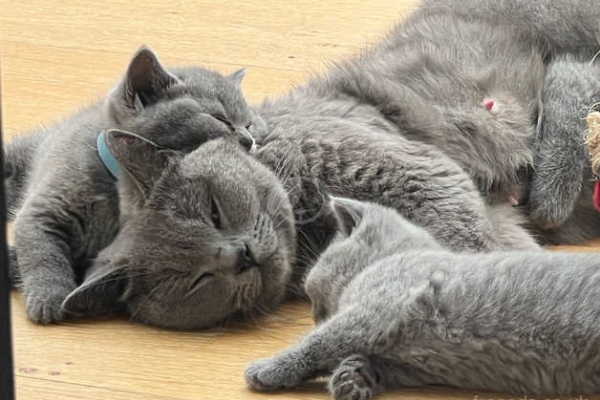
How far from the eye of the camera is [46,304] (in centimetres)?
205

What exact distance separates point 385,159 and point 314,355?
1.83 feet

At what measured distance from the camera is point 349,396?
1705mm

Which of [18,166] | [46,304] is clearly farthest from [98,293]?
[18,166]

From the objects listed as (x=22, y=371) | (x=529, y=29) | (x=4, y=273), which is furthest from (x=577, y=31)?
(x=4, y=273)

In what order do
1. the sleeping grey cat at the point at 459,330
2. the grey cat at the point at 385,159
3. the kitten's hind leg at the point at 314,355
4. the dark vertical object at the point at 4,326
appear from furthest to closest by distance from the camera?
1. the grey cat at the point at 385,159
2. the kitten's hind leg at the point at 314,355
3. the sleeping grey cat at the point at 459,330
4. the dark vertical object at the point at 4,326

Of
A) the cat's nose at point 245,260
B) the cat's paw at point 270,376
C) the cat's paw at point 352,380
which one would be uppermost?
the cat's nose at point 245,260

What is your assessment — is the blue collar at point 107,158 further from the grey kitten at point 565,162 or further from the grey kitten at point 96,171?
the grey kitten at point 565,162

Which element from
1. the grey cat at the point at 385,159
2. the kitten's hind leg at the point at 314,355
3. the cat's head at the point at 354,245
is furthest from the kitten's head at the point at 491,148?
the kitten's hind leg at the point at 314,355

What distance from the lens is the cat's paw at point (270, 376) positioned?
5.77ft

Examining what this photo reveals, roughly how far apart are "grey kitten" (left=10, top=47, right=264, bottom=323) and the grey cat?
0.07 meters

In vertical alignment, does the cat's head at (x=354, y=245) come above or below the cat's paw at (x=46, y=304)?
above

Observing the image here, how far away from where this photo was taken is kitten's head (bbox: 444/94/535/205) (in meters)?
2.37

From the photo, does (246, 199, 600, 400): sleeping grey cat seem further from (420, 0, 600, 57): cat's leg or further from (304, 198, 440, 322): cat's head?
(420, 0, 600, 57): cat's leg

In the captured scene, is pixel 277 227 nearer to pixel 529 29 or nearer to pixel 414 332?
pixel 414 332
